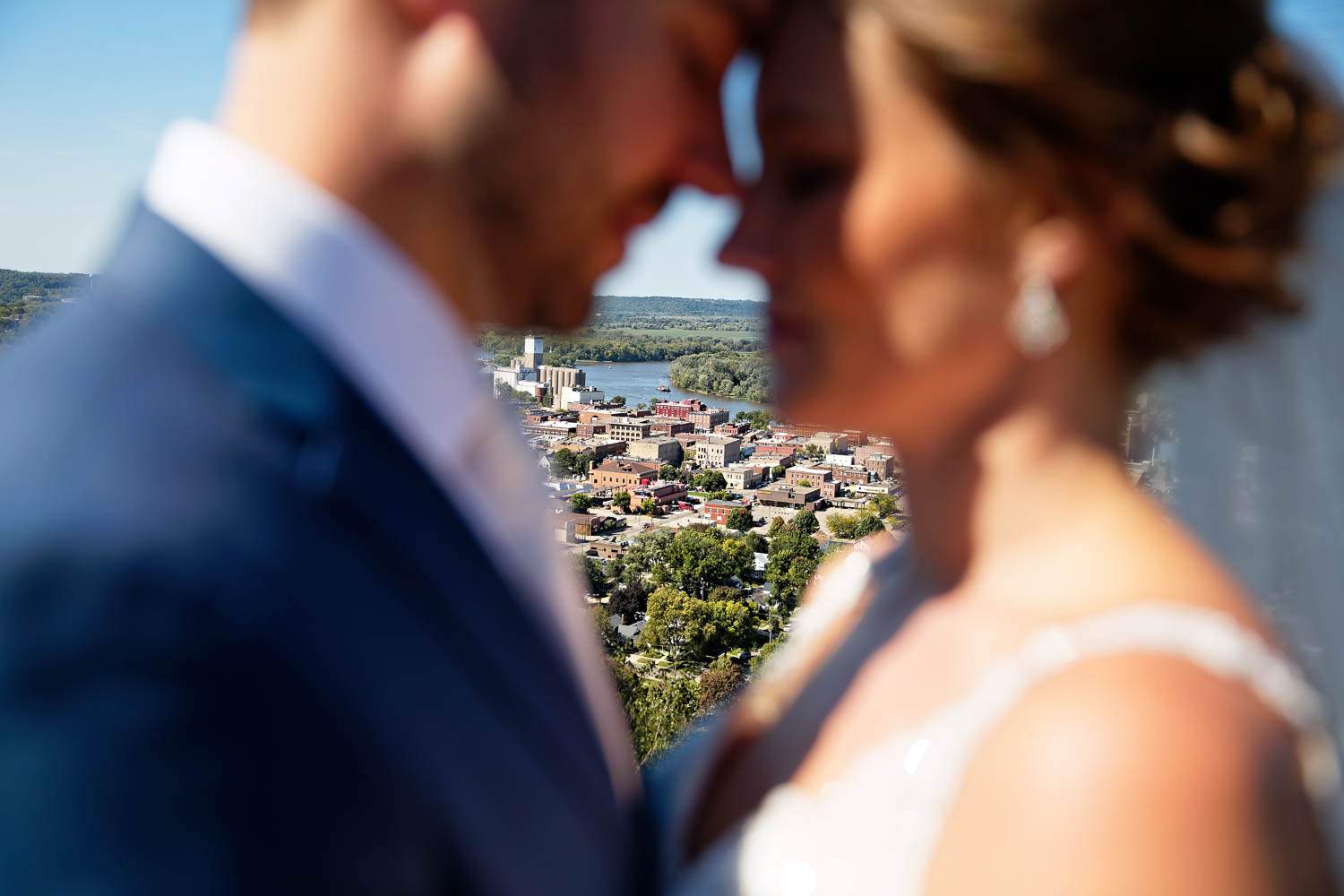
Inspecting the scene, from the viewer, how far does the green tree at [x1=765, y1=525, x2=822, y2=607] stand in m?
28.1

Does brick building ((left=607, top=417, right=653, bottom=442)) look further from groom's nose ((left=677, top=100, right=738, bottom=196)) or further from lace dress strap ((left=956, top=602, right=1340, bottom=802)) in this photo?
lace dress strap ((left=956, top=602, right=1340, bottom=802))

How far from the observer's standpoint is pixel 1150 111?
895 millimetres

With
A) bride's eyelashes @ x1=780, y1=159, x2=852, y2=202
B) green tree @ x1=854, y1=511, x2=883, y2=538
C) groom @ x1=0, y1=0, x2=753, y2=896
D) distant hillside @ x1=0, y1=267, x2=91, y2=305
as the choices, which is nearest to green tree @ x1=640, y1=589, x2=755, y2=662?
green tree @ x1=854, y1=511, x2=883, y2=538

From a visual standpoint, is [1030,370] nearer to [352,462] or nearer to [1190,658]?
[1190,658]

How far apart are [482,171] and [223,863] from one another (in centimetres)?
52

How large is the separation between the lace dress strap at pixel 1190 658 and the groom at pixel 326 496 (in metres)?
0.33

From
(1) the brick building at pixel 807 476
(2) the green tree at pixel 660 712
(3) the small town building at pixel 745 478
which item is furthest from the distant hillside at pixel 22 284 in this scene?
(3) the small town building at pixel 745 478

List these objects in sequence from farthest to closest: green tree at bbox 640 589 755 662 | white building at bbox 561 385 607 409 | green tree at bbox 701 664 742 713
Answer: white building at bbox 561 385 607 409
green tree at bbox 640 589 755 662
green tree at bbox 701 664 742 713

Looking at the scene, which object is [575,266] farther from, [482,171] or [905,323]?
[905,323]

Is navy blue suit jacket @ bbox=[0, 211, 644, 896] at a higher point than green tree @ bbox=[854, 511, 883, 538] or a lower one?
higher

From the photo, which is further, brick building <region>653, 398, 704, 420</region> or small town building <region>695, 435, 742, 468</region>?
brick building <region>653, 398, 704, 420</region>

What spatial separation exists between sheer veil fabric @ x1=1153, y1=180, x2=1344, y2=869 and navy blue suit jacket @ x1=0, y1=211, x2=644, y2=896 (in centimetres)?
91

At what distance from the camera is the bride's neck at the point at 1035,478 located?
99 centimetres

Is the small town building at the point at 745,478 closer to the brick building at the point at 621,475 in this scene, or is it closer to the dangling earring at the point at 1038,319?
the brick building at the point at 621,475
